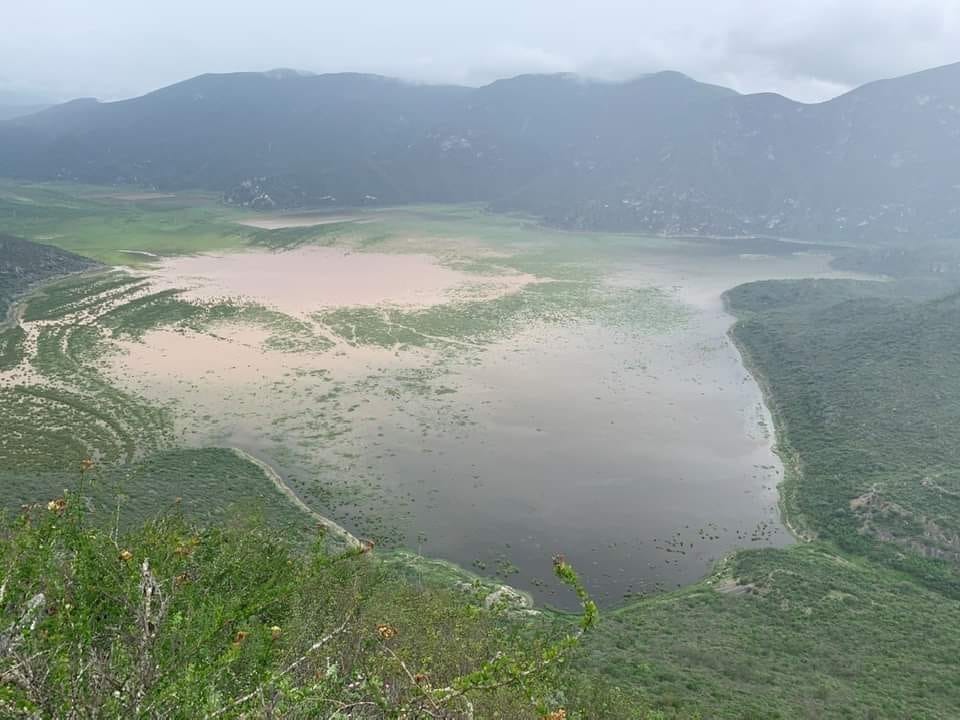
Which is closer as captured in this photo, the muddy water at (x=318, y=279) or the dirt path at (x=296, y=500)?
the dirt path at (x=296, y=500)

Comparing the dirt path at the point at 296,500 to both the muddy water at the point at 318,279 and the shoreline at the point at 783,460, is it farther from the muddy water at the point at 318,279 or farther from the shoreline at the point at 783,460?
the muddy water at the point at 318,279

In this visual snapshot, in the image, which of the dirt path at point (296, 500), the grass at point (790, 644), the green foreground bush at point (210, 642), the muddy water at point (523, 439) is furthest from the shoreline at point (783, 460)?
the green foreground bush at point (210, 642)

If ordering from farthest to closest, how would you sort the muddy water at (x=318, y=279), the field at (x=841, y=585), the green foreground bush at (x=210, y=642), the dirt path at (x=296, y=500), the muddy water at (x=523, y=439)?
the muddy water at (x=318, y=279)
the muddy water at (x=523, y=439)
the dirt path at (x=296, y=500)
the field at (x=841, y=585)
the green foreground bush at (x=210, y=642)

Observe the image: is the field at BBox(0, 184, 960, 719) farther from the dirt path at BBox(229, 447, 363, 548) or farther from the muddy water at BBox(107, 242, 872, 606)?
the dirt path at BBox(229, 447, 363, 548)

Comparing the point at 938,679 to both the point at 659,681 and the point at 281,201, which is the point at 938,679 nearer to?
the point at 659,681

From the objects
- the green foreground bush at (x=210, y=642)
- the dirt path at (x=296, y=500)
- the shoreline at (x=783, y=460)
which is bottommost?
the dirt path at (x=296, y=500)

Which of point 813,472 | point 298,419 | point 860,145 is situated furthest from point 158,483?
point 860,145
